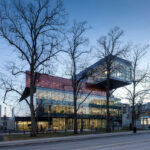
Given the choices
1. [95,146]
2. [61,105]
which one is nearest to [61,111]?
[61,105]

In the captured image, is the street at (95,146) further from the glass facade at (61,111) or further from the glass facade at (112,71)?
the glass facade at (61,111)

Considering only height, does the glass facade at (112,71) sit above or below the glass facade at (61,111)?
above

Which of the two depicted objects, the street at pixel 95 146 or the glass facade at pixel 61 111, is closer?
the street at pixel 95 146

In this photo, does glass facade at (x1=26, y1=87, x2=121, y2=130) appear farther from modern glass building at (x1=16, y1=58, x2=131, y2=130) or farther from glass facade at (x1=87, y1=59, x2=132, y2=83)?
glass facade at (x1=87, y1=59, x2=132, y2=83)

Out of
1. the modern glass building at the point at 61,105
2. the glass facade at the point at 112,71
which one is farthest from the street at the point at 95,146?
the modern glass building at the point at 61,105

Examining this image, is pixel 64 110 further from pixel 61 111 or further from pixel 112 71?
pixel 112 71

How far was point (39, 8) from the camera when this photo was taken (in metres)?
25.4

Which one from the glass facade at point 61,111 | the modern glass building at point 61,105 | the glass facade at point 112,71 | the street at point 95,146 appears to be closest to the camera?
the street at point 95,146

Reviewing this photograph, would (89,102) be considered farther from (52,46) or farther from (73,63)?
(52,46)

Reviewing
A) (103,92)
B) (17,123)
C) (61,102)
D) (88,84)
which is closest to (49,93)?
(61,102)

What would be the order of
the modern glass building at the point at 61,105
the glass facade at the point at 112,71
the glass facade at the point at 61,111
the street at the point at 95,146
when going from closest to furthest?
the street at the point at 95,146, the glass facade at the point at 112,71, the glass facade at the point at 61,111, the modern glass building at the point at 61,105

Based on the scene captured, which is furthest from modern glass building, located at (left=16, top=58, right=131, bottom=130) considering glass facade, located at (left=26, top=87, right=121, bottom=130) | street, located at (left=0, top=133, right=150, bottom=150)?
street, located at (left=0, top=133, right=150, bottom=150)

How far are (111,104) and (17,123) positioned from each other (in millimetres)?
32862

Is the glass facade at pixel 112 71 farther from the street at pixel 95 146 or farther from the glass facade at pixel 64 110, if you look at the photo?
the street at pixel 95 146
